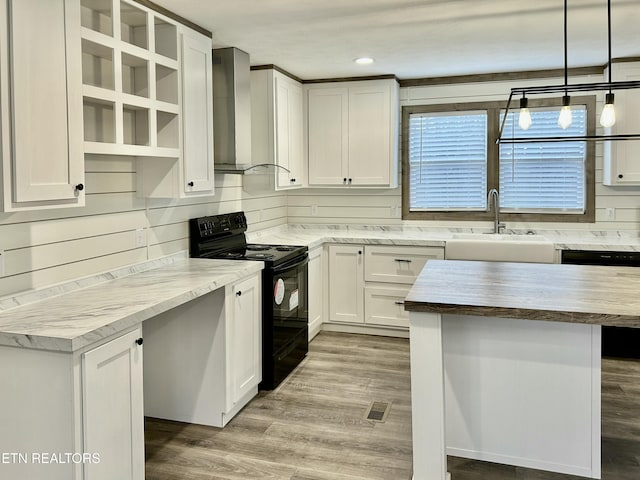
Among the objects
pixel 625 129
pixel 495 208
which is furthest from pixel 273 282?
pixel 625 129

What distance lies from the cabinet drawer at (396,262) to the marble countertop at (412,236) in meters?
0.06

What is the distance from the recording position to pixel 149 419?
3.27m

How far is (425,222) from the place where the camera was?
5.24 metres

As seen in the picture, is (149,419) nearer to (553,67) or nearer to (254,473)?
(254,473)

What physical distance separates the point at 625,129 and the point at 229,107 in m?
3.08

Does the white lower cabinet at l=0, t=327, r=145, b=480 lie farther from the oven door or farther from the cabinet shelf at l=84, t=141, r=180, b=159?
the oven door

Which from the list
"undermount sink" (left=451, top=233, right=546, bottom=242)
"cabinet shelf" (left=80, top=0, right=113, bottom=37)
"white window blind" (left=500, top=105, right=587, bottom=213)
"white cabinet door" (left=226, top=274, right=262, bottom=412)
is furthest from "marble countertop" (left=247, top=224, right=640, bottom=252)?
"cabinet shelf" (left=80, top=0, right=113, bottom=37)

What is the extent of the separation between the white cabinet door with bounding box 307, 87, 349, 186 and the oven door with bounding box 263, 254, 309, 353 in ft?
4.11

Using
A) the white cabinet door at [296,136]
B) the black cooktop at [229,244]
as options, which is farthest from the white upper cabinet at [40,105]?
the white cabinet door at [296,136]

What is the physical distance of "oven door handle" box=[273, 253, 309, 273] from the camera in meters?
3.63

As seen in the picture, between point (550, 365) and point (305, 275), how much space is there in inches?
86.1

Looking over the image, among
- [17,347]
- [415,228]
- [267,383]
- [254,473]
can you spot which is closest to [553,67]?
[415,228]

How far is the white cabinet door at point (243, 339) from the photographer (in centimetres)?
313

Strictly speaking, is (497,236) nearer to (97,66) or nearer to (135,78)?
(135,78)
